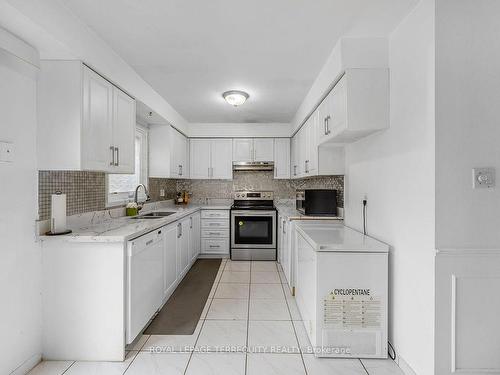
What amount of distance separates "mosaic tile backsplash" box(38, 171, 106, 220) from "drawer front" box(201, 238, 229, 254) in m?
2.12

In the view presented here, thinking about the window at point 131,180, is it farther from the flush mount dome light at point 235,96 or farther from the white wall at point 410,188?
the white wall at point 410,188

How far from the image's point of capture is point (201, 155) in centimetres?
503

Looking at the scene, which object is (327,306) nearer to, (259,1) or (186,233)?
(259,1)

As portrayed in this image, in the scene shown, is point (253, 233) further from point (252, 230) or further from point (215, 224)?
point (215, 224)

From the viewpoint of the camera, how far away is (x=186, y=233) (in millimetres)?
3785

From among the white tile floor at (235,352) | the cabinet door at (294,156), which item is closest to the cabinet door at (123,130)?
the white tile floor at (235,352)

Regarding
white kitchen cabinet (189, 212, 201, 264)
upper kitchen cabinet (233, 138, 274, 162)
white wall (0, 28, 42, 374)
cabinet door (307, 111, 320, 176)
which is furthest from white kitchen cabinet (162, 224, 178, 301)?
upper kitchen cabinet (233, 138, 274, 162)

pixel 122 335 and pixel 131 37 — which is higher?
pixel 131 37

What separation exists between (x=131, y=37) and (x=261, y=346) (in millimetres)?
2603

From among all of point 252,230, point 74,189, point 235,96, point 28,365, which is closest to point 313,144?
point 235,96
